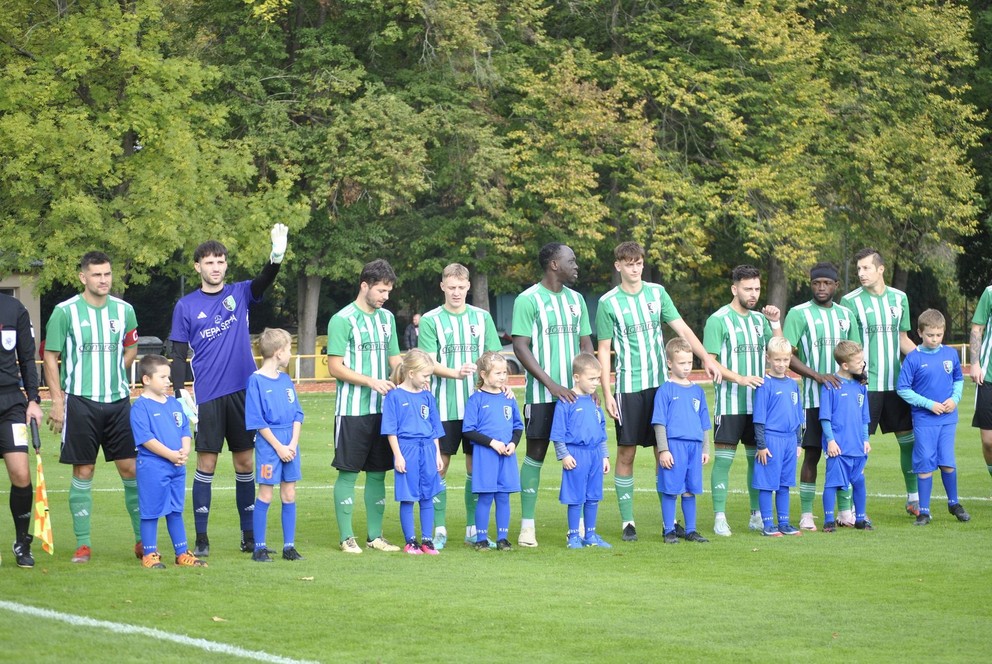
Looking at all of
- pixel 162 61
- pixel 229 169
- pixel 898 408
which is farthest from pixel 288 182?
pixel 898 408

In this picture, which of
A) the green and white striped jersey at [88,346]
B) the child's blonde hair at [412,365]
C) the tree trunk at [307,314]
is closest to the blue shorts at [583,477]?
the child's blonde hair at [412,365]

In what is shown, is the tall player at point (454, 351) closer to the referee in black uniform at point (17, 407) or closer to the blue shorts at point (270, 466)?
the blue shorts at point (270, 466)

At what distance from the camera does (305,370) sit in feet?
Result: 127

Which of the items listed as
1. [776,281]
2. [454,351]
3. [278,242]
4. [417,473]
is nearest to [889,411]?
[454,351]

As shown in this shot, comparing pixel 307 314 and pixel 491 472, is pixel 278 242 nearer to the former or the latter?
pixel 491 472

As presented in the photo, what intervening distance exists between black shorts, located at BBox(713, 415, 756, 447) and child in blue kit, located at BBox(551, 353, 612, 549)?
1191mm

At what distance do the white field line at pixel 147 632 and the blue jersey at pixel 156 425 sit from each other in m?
1.58

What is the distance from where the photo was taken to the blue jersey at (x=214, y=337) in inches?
405

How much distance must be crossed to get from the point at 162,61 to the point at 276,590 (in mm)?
26255

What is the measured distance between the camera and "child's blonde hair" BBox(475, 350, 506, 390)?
10.7 m

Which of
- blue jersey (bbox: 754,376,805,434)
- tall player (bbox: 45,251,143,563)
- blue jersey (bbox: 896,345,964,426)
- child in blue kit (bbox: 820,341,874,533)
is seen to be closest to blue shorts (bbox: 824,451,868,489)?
child in blue kit (bbox: 820,341,874,533)

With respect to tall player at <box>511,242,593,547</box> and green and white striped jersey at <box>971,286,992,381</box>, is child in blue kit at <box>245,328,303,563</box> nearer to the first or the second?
tall player at <box>511,242,593,547</box>

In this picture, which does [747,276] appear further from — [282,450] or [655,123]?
[655,123]

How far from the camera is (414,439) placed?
34.7 feet
